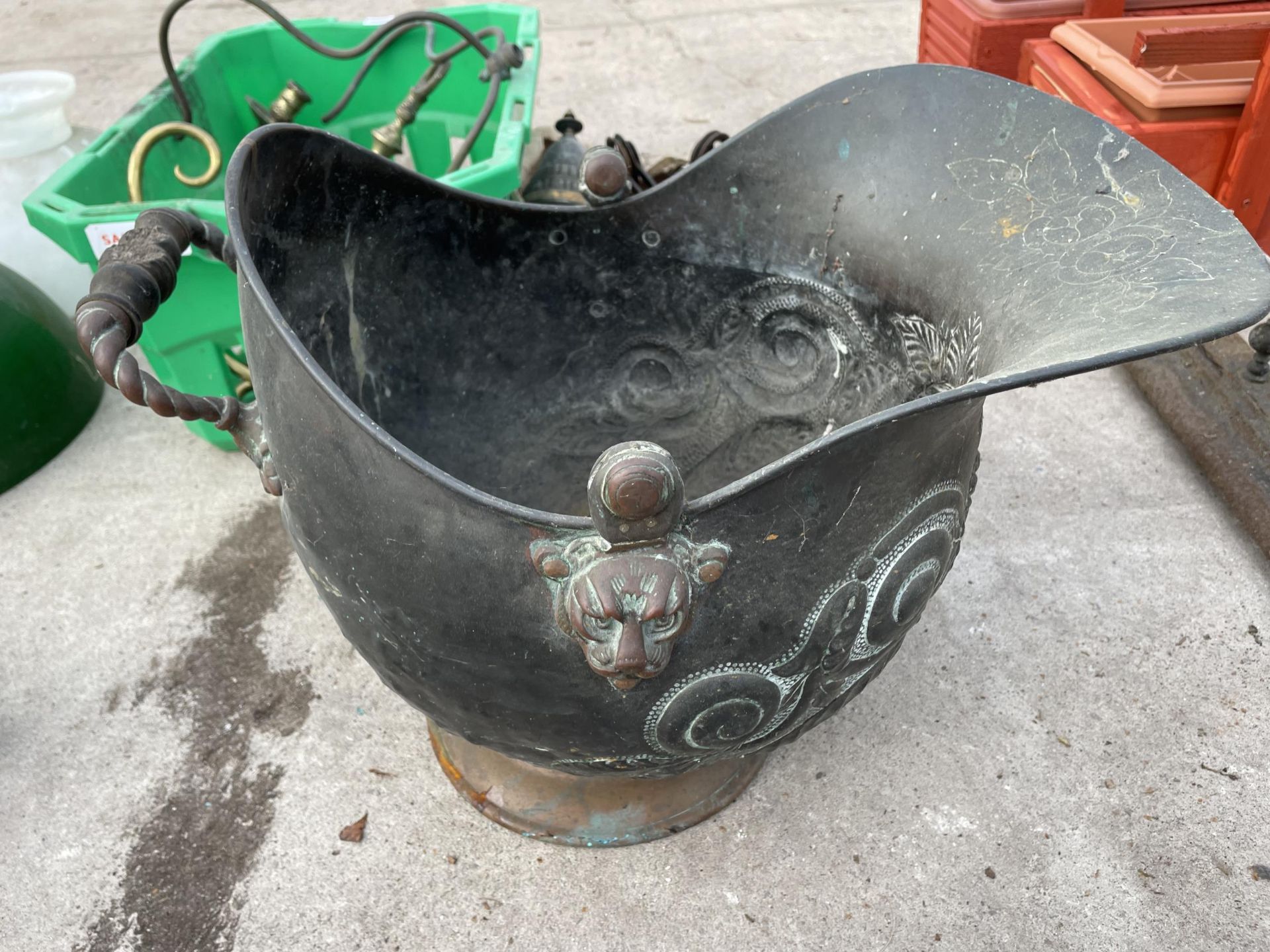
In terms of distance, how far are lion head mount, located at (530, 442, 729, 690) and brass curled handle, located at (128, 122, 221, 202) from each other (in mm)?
1400

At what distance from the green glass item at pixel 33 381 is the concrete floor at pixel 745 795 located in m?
0.07

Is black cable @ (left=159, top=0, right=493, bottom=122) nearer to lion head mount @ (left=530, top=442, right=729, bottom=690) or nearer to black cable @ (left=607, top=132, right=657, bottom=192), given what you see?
black cable @ (left=607, top=132, right=657, bottom=192)

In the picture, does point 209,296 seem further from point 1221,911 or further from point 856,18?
point 856,18

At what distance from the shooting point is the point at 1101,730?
132cm

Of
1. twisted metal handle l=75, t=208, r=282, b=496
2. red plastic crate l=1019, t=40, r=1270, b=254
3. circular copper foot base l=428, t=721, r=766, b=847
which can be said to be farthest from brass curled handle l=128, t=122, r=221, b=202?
red plastic crate l=1019, t=40, r=1270, b=254

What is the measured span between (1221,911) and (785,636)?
2.44 feet

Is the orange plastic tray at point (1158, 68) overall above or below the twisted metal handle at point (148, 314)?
below

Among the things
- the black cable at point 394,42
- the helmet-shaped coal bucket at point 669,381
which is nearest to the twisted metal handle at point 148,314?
the helmet-shaped coal bucket at point 669,381

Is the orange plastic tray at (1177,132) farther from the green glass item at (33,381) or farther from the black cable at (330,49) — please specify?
the green glass item at (33,381)

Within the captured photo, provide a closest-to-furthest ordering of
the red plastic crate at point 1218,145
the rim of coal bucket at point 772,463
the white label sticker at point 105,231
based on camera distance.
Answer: the rim of coal bucket at point 772,463 < the white label sticker at point 105,231 < the red plastic crate at point 1218,145

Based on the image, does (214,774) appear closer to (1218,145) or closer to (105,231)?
(105,231)

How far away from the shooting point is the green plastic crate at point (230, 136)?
60.3 inches

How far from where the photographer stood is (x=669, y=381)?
144cm

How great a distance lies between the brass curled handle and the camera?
170cm
